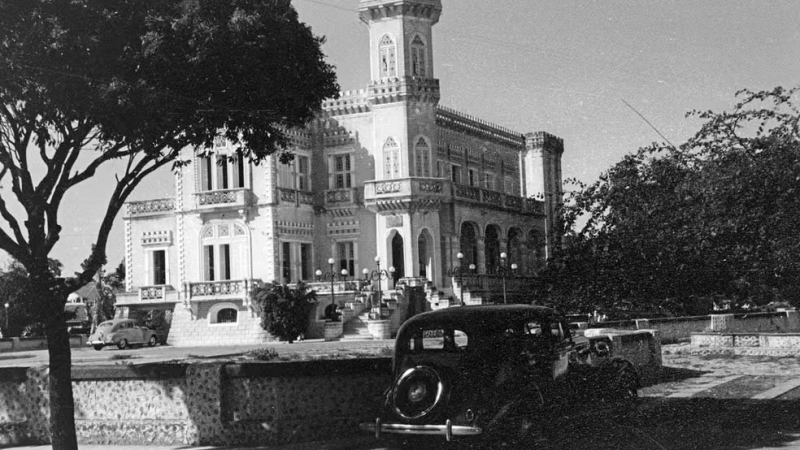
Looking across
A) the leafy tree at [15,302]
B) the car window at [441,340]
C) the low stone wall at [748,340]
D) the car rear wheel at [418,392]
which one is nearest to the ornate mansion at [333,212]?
the low stone wall at [748,340]

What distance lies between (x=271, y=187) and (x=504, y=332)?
1337 inches

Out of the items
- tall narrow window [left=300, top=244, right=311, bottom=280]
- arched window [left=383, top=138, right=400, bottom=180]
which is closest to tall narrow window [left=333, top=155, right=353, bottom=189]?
arched window [left=383, top=138, right=400, bottom=180]

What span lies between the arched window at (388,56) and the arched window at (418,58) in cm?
85

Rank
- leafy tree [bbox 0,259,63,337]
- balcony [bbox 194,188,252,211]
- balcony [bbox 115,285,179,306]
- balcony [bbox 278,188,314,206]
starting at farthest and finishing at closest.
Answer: leafy tree [bbox 0,259,63,337] → balcony [bbox 115,285,179,306] → balcony [bbox 278,188,314,206] → balcony [bbox 194,188,252,211]

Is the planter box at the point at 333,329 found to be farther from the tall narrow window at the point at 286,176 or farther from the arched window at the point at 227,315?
the tall narrow window at the point at 286,176

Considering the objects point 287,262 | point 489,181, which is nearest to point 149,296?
point 287,262

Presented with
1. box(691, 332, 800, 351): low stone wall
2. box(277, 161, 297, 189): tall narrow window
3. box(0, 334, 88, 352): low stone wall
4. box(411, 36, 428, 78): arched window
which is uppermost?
box(411, 36, 428, 78): arched window

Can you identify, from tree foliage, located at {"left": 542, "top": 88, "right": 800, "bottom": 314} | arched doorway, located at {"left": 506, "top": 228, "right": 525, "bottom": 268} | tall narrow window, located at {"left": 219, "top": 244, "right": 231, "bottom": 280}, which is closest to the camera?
tree foliage, located at {"left": 542, "top": 88, "right": 800, "bottom": 314}

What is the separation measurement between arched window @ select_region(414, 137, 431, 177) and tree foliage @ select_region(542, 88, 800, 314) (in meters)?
8.23

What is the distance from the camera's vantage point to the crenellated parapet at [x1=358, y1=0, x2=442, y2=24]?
151 feet

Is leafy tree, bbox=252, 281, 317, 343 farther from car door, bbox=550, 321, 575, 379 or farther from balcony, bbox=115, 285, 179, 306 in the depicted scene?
car door, bbox=550, 321, 575, 379

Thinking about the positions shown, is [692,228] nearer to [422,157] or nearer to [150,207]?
[422,157]

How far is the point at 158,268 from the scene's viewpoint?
49.8 metres

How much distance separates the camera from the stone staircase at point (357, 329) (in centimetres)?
4139
